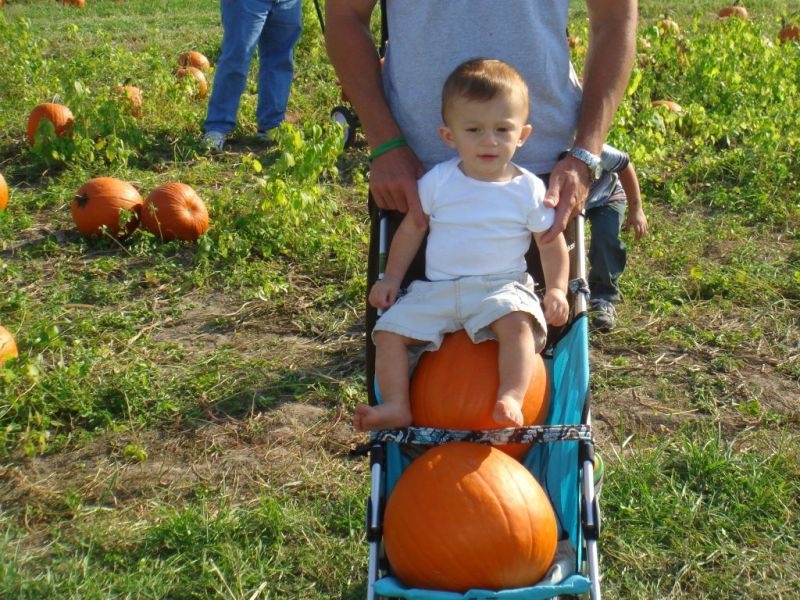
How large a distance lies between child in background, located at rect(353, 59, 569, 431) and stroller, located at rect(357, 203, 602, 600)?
0.11 m

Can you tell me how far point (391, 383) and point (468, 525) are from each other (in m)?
0.54

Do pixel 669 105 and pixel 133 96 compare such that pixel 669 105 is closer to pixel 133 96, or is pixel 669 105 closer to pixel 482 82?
pixel 133 96

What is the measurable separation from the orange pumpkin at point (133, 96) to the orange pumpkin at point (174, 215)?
1760mm

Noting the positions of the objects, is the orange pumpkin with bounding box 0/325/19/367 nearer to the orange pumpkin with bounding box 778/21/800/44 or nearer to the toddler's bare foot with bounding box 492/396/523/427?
the toddler's bare foot with bounding box 492/396/523/427

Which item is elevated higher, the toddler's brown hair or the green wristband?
the toddler's brown hair

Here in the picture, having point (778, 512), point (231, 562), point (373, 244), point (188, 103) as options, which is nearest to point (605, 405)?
point (778, 512)

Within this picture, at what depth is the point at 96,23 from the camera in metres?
11.6

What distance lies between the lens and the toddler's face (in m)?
2.90

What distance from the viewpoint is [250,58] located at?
7.52 m

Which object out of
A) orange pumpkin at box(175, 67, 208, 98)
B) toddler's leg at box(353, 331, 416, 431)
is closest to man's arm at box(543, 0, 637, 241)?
toddler's leg at box(353, 331, 416, 431)

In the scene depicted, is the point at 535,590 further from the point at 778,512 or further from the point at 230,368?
the point at 230,368

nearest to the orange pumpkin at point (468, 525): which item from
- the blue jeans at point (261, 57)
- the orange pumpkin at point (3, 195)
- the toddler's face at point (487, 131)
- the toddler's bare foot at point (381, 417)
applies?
the toddler's bare foot at point (381, 417)

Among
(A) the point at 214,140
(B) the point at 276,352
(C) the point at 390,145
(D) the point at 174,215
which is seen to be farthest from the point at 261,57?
(C) the point at 390,145

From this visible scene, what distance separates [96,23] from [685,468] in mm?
9685
